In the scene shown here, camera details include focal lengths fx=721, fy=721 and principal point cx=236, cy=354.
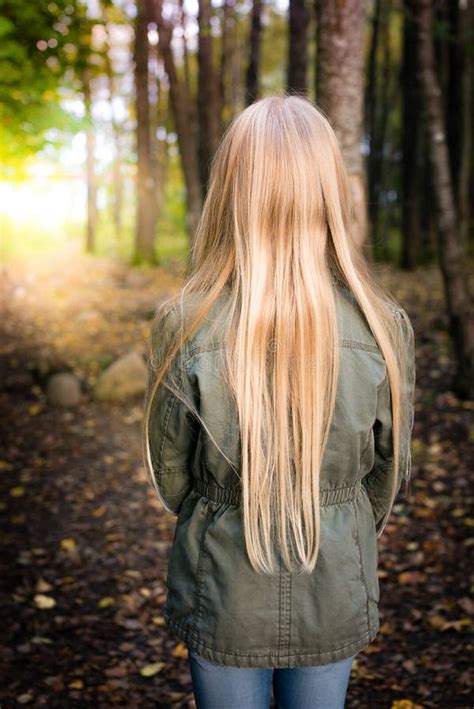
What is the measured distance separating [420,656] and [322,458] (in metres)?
2.53

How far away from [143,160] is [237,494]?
15.4 metres

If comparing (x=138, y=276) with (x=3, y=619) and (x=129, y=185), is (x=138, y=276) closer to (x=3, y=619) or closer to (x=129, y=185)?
(x=3, y=619)

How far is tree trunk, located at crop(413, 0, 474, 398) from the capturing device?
681 centimetres

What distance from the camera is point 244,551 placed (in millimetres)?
1781

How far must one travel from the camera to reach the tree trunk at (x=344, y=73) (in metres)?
4.63

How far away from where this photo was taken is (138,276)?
15.4 metres

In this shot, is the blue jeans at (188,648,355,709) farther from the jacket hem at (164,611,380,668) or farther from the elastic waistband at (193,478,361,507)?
the elastic waistband at (193,478,361,507)

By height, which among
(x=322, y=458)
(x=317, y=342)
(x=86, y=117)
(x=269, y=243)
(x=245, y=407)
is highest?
(x=86, y=117)

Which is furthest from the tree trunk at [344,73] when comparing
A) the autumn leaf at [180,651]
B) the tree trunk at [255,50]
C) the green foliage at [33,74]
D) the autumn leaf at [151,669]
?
the tree trunk at [255,50]

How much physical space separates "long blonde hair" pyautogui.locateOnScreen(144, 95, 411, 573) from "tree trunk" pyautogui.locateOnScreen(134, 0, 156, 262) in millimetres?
13912

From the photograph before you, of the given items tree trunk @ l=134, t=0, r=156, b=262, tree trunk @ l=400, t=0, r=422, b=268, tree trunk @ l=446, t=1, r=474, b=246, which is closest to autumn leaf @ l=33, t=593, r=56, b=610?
tree trunk @ l=446, t=1, r=474, b=246

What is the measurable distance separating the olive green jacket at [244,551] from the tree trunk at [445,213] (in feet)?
18.0

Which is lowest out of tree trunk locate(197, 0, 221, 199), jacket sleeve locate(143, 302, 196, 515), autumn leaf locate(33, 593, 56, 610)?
autumn leaf locate(33, 593, 56, 610)

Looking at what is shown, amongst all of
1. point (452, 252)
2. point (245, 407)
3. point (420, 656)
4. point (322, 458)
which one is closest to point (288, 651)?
point (322, 458)
